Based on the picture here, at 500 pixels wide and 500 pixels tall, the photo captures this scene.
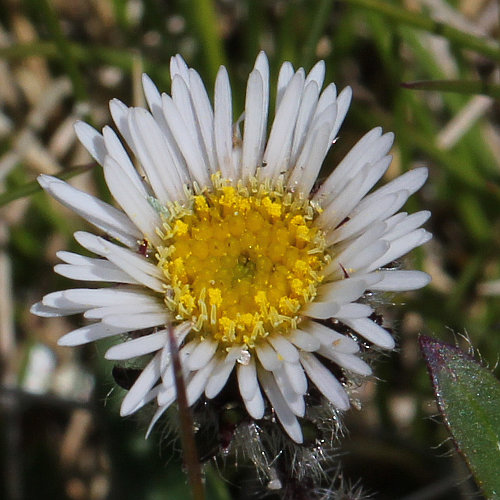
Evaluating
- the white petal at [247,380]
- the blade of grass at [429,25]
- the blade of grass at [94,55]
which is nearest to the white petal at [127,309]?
the white petal at [247,380]

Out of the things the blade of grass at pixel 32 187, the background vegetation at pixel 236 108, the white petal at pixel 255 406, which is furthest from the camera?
the background vegetation at pixel 236 108

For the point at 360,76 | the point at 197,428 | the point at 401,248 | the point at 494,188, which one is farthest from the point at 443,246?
the point at 197,428

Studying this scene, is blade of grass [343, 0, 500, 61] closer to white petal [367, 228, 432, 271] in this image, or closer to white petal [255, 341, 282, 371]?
white petal [367, 228, 432, 271]

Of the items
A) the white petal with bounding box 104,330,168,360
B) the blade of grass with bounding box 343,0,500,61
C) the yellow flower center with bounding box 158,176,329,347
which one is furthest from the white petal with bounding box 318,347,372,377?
the blade of grass with bounding box 343,0,500,61

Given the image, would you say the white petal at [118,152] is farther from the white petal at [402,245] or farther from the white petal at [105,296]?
the white petal at [402,245]

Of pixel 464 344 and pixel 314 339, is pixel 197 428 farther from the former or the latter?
pixel 464 344

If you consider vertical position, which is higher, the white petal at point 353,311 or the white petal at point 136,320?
the white petal at point 136,320

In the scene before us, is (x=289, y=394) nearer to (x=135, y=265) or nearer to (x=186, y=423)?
(x=186, y=423)
